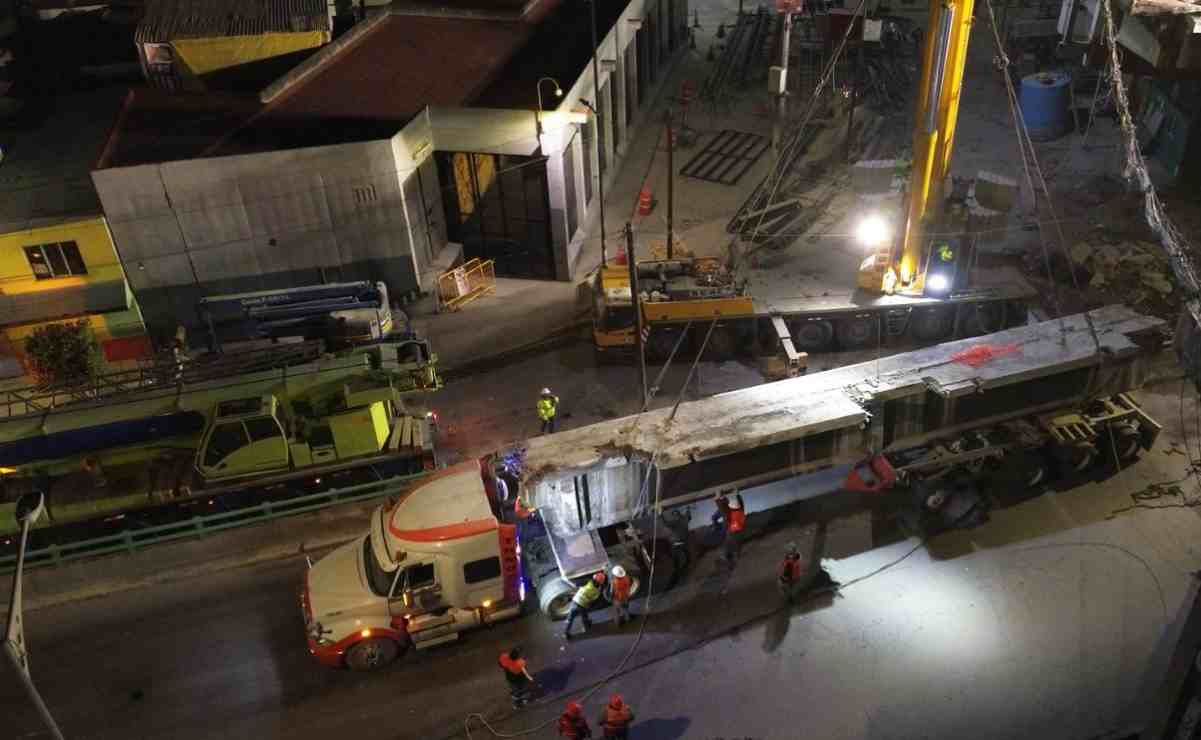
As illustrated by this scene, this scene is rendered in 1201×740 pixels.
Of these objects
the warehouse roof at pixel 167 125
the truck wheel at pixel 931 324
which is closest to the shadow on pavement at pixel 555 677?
the truck wheel at pixel 931 324

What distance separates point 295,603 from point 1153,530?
56.7 ft

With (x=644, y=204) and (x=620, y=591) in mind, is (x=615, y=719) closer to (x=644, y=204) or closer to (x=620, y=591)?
(x=620, y=591)

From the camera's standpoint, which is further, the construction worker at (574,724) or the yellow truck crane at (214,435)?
the yellow truck crane at (214,435)

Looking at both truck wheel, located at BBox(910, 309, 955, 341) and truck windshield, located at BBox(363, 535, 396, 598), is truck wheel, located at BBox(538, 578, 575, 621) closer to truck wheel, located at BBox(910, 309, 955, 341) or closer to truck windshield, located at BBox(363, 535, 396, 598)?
truck windshield, located at BBox(363, 535, 396, 598)

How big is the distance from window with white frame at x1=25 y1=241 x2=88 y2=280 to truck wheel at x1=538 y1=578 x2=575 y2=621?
55.0 ft

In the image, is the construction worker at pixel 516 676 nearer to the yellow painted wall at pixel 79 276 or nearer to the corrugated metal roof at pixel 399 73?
the yellow painted wall at pixel 79 276

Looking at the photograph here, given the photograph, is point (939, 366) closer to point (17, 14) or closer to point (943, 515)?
point (943, 515)

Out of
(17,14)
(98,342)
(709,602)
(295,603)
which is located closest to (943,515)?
(709,602)

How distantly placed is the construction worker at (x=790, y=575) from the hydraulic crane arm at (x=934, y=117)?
33.7 ft

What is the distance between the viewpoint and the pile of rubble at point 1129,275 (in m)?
24.6

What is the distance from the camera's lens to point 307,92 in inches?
1192

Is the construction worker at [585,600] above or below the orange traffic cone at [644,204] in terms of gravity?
below

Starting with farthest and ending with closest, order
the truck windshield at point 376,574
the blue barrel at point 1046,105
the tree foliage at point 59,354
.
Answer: the blue barrel at point 1046,105
the tree foliage at point 59,354
the truck windshield at point 376,574

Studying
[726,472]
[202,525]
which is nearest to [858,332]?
[726,472]
